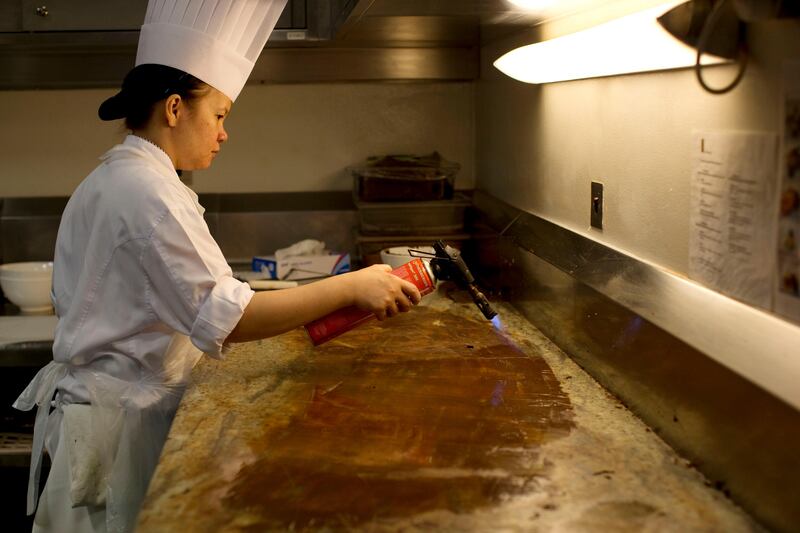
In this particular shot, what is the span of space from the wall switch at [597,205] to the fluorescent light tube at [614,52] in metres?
0.24

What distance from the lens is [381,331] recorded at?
2.20 m

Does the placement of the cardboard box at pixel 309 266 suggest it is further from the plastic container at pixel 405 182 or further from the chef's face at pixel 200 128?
the chef's face at pixel 200 128

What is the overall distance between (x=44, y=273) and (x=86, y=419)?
3.70 feet

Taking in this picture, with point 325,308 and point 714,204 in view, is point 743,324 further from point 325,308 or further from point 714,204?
point 325,308

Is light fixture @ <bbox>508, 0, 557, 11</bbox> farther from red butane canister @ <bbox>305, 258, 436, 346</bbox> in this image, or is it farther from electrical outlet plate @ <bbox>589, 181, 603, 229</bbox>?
red butane canister @ <bbox>305, 258, 436, 346</bbox>

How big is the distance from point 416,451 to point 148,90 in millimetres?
946

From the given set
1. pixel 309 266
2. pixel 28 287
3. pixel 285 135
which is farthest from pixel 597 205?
pixel 28 287

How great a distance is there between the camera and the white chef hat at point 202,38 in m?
1.86

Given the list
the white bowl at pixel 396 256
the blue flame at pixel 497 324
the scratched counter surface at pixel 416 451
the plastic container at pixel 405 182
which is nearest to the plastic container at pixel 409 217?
the plastic container at pixel 405 182

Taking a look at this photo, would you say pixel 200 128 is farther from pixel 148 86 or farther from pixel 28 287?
pixel 28 287

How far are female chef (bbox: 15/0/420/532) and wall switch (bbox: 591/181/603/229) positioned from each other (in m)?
0.40

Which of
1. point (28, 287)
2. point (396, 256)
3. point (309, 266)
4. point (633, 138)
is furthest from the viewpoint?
point (309, 266)

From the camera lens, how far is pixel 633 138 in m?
1.68

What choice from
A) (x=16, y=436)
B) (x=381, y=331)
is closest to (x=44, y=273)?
(x=16, y=436)
